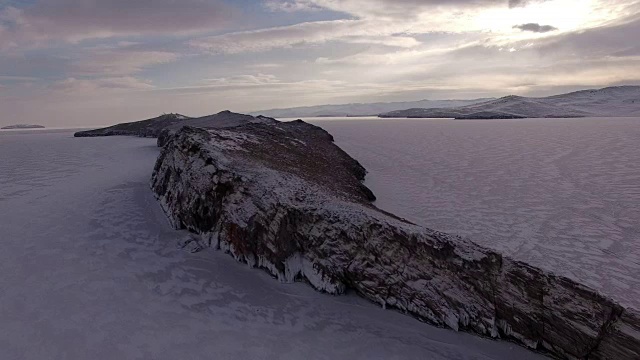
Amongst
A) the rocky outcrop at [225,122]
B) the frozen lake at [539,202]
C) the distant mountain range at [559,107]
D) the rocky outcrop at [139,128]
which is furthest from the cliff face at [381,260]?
the distant mountain range at [559,107]

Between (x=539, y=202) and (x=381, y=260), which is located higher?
(x=381, y=260)

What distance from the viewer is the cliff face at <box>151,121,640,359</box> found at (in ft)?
13.5

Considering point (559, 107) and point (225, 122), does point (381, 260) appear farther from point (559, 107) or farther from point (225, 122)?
point (559, 107)

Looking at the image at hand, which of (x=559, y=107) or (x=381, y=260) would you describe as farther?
(x=559, y=107)

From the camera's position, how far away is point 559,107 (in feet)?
314

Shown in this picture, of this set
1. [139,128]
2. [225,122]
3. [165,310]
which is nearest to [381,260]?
[165,310]

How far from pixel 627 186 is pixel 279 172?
10.6 m

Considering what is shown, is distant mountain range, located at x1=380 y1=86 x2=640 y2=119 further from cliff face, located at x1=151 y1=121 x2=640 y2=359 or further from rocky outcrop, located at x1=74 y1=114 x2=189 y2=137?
cliff face, located at x1=151 y1=121 x2=640 y2=359

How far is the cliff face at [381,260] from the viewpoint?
4113 mm

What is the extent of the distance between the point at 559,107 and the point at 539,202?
105110mm

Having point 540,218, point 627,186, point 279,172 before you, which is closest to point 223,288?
point 279,172

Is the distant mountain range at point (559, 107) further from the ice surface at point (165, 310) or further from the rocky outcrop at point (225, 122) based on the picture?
the ice surface at point (165, 310)

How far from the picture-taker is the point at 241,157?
26.7 feet

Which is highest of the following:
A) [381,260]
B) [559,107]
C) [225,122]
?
[559,107]
